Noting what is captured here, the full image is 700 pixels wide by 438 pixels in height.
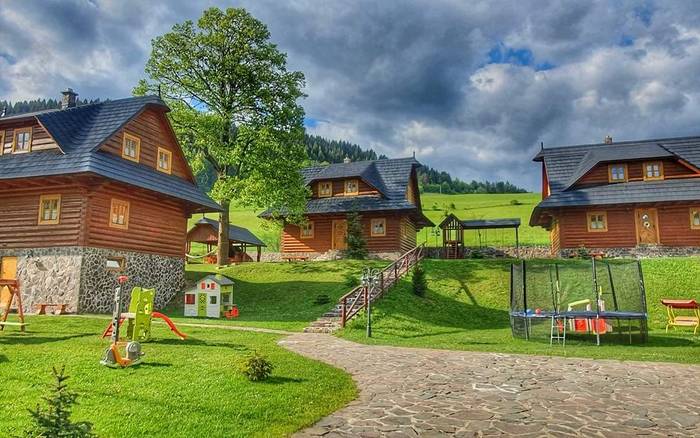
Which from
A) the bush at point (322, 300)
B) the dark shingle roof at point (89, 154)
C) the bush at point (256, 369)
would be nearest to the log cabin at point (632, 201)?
the bush at point (322, 300)

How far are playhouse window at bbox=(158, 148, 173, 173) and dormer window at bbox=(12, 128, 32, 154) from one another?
542cm

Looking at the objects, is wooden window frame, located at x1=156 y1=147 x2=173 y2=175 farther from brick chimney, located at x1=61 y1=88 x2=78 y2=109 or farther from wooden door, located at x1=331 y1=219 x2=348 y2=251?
wooden door, located at x1=331 y1=219 x2=348 y2=251

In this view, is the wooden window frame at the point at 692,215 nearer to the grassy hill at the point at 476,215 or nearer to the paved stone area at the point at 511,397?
the grassy hill at the point at 476,215

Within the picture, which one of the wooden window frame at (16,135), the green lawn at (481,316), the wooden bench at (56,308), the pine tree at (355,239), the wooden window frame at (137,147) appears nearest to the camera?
the green lawn at (481,316)

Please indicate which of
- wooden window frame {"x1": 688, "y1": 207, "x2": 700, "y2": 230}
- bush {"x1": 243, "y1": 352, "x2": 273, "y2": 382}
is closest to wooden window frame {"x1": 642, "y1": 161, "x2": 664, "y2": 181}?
wooden window frame {"x1": 688, "y1": 207, "x2": 700, "y2": 230}

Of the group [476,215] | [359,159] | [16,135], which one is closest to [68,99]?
[16,135]

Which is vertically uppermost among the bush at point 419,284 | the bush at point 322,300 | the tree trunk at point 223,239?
the tree trunk at point 223,239

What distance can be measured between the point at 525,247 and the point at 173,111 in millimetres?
29043

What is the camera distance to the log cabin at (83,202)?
19.1 metres

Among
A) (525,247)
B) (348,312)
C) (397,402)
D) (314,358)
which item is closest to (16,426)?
(397,402)

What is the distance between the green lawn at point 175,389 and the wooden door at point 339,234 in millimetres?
22873

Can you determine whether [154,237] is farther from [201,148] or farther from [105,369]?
[105,369]

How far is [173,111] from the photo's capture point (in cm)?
2908

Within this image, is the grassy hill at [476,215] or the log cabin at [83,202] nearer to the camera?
the log cabin at [83,202]
